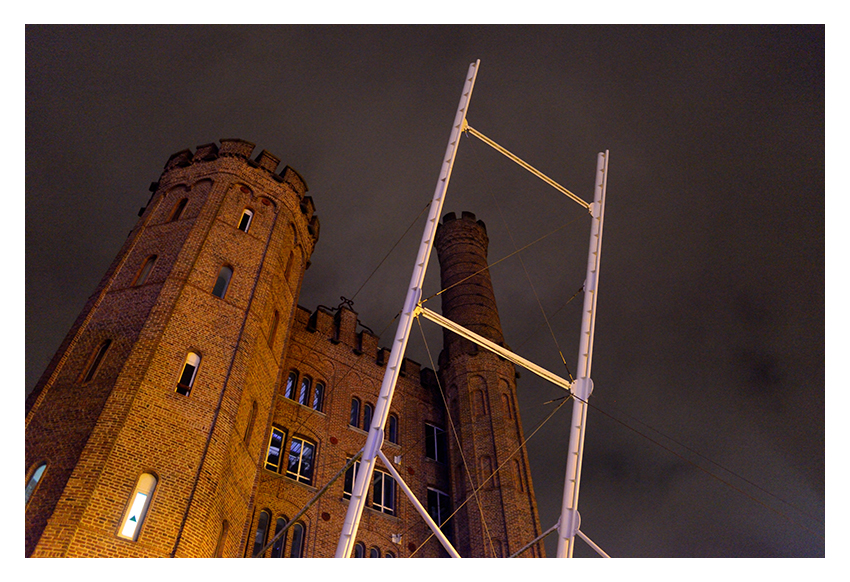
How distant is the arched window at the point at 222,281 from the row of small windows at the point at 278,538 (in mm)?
6374

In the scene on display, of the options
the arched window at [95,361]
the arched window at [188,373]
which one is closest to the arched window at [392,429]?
the arched window at [188,373]

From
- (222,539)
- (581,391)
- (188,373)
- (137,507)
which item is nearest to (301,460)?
(222,539)

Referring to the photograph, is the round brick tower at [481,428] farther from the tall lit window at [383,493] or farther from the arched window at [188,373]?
the arched window at [188,373]

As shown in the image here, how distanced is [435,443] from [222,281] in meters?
11.5

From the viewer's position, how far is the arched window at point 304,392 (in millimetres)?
21531

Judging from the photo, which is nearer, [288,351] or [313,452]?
[313,452]

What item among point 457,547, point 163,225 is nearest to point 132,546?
point 163,225

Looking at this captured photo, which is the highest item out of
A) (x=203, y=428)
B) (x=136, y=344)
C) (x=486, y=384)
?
(x=486, y=384)

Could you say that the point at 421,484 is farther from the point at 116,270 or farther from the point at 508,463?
the point at 116,270

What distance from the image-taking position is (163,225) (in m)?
18.8

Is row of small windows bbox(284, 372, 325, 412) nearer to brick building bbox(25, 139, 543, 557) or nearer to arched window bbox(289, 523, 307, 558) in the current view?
brick building bbox(25, 139, 543, 557)

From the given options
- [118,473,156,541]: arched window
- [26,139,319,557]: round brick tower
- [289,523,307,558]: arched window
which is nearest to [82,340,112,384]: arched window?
[26,139,319,557]: round brick tower

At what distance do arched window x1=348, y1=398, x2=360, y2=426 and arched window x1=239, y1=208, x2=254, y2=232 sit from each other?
7790 millimetres

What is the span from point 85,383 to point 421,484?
1274cm
